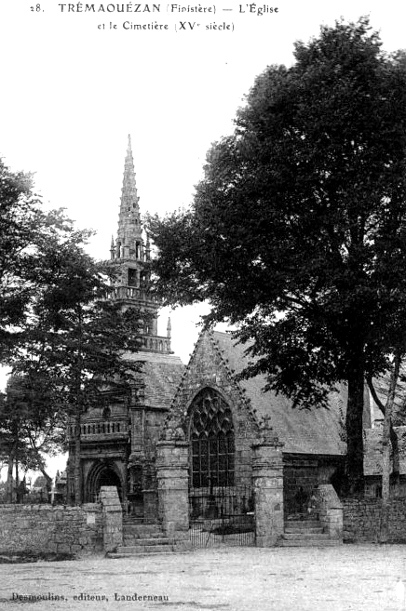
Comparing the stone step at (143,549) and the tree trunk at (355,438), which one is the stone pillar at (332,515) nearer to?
the tree trunk at (355,438)

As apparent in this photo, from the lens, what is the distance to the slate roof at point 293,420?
3584 centimetres

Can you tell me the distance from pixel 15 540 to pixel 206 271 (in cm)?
1009

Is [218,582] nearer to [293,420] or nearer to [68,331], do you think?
[68,331]

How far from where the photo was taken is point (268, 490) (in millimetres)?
22906

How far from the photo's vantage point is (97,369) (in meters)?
30.2

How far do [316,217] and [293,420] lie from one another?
599 inches

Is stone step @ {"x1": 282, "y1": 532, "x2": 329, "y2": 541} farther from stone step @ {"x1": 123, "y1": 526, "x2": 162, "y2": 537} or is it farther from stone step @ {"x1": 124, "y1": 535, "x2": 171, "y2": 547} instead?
stone step @ {"x1": 123, "y1": 526, "x2": 162, "y2": 537}

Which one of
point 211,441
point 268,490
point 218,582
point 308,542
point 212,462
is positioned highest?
point 211,441

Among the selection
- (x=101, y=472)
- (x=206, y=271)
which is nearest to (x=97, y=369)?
(x=206, y=271)

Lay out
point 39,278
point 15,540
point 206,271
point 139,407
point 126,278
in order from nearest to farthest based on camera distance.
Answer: point 15,540
point 206,271
point 39,278
point 139,407
point 126,278

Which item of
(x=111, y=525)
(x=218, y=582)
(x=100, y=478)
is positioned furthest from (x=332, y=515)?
(x=100, y=478)

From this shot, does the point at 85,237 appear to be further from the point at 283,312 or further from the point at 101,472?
the point at 101,472

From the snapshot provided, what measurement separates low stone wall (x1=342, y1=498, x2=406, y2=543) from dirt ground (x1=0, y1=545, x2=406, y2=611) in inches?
126

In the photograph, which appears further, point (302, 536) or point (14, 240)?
point (14, 240)
